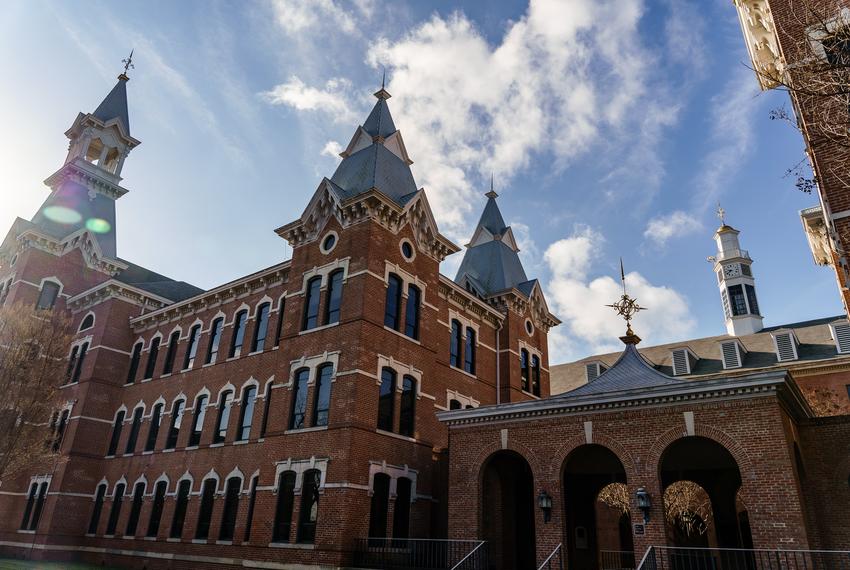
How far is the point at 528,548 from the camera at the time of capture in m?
21.7

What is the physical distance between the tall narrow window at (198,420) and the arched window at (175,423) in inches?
39.6

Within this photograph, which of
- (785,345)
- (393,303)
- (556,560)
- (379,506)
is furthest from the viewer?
(785,345)

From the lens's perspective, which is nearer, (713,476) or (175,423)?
(713,476)

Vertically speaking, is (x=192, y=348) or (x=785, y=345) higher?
(x=785, y=345)

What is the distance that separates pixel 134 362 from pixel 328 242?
15.9 metres

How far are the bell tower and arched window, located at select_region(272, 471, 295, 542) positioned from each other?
3840 centimetres

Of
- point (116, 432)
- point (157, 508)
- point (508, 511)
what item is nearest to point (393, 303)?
point (508, 511)

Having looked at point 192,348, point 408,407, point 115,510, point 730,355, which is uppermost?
point 730,355

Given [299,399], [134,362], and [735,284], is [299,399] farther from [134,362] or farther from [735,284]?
[735,284]

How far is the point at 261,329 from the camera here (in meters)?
27.1

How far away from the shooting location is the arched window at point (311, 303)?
23844mm

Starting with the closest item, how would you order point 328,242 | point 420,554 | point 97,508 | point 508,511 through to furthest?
point 420,554
point 508,511
point 328,242
point 97,508

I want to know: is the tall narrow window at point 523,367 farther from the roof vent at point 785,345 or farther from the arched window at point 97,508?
the arched window at point 97,508

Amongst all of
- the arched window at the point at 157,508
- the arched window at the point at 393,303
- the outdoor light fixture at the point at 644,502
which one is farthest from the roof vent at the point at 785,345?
the arched window at the point at 157,508
